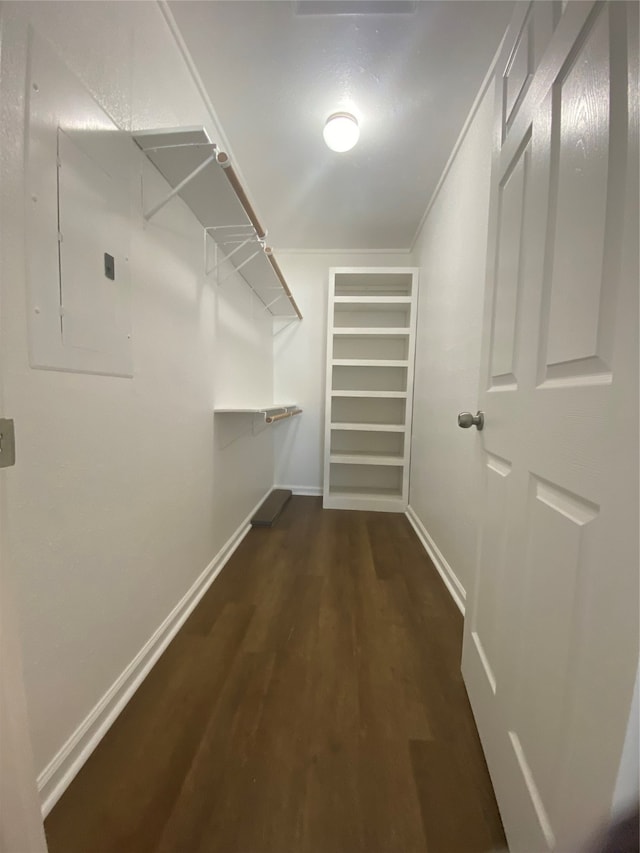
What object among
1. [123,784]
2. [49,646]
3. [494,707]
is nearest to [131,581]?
[49,646]

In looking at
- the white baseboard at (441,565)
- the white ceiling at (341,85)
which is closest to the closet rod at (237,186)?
the white ceiling at (341,85)

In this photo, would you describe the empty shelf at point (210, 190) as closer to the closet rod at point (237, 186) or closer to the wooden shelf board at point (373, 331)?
the closet rod at point (237, 186)

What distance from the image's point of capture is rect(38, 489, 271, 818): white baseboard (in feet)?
2.51

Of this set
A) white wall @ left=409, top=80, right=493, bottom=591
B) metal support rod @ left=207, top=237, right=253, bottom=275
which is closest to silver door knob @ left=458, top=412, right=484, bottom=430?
white wall @ left=409, top=80, right=493, bottom=591

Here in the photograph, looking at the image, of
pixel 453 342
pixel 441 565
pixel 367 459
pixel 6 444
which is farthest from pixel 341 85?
pixel 441 565

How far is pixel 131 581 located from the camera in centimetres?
104

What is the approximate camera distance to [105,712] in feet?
3.06

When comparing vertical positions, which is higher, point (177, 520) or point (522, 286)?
point (522, 286)

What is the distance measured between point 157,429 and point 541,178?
4.36 ft

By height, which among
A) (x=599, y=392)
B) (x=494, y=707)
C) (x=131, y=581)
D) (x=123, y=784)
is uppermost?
(x=599, y=392)

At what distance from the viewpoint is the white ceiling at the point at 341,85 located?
3.87ft

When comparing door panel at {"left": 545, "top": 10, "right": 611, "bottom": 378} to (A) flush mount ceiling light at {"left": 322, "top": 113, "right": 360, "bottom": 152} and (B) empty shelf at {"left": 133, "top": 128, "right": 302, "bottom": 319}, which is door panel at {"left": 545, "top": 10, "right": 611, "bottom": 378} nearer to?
(B) empty shelf at {"left": 133, "top": 128, "right": 302, "bottom": 319}

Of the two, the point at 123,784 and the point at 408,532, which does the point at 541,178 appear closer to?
the point at 123,784

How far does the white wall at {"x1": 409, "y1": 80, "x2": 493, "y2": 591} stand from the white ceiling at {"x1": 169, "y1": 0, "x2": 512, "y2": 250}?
197 millimetres
